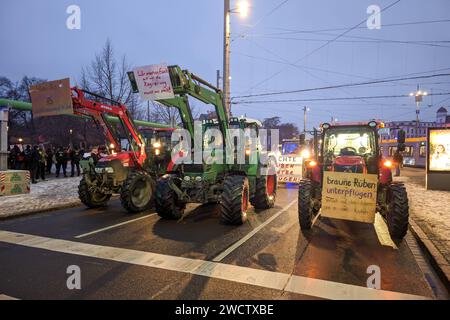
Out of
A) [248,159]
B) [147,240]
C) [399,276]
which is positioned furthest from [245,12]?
[399,276]

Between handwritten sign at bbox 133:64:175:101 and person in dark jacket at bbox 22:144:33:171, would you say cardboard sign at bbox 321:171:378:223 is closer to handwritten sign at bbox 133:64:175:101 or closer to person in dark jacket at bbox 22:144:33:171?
handwritten sign at bbox 133:64:175:101

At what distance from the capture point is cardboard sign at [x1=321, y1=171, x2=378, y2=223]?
6.23 metres

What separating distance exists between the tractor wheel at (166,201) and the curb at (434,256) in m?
5.30

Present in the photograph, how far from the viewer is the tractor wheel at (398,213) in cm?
605

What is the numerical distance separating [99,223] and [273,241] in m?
4.28

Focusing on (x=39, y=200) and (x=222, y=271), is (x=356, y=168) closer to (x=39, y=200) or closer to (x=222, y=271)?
(x=222, y=271)

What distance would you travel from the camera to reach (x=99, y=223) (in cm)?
775

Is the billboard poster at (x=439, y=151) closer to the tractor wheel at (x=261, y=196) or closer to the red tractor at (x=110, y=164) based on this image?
the tractor wheel at (x=261, y=196)

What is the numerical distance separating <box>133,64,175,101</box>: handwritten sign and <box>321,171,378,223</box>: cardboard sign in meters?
3.77

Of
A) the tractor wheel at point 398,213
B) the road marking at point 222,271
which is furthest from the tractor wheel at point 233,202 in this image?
the tractor wheel at point 398,213

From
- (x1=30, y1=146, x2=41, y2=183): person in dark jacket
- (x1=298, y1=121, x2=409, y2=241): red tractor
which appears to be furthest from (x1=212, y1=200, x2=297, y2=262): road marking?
(x1=30, y1=146, x2=41, y2=183): person in dark jacket

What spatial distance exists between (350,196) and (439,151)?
33.1ft

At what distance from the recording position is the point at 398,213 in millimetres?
6059
